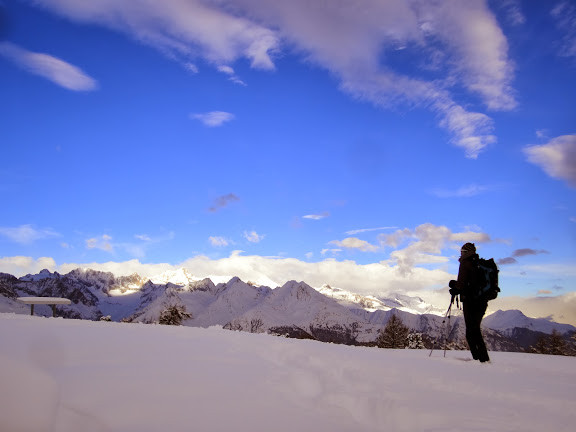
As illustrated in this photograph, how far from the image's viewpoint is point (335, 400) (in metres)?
4.40

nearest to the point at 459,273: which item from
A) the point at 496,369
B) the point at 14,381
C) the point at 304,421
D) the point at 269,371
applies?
the point at 496,369

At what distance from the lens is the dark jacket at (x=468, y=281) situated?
9781mm

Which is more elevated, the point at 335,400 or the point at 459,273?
the point at 459,273

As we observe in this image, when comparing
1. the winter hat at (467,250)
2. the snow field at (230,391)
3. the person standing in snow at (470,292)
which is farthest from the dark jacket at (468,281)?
the snow field at (230,391)

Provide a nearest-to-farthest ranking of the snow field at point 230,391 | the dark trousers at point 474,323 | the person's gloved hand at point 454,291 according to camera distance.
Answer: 1. the snow field at point 230,391
2. the dark trousers at point 474,323
3. the person's gloved hand at point 454,291

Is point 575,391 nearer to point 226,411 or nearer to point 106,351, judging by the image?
point 226,411

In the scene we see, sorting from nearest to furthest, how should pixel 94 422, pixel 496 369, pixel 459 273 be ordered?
1. pixel 94 422
2. pixel 496 369
3. pixel 459 273

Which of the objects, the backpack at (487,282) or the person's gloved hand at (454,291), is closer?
the backpack at (487,282)

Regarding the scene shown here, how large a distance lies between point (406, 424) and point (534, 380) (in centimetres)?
438

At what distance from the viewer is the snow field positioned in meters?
3.28

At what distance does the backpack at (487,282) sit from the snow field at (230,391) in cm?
313

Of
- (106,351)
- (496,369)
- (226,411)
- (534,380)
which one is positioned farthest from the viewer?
(496,369)

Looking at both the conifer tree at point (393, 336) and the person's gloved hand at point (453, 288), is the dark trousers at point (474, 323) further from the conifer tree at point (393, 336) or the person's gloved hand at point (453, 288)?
the conifer tree at point (393, 336)

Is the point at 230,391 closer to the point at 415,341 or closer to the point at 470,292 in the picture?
the point at 470,292
